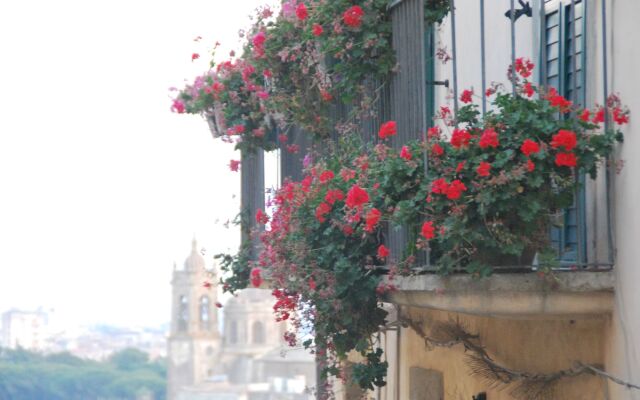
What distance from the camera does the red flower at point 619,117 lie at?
4344mm

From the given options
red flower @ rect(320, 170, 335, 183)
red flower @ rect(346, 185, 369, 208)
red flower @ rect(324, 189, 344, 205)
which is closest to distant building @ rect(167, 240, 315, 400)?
red flower @ rect(320, 170, 335, 183)

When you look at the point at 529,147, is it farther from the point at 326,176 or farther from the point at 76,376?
the point at 76,376

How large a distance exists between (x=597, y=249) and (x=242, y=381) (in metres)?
116

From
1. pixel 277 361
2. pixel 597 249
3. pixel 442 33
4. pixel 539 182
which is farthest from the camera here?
pixel 277 361

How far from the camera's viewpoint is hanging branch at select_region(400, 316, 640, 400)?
4672 mm

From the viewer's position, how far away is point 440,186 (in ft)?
14.6

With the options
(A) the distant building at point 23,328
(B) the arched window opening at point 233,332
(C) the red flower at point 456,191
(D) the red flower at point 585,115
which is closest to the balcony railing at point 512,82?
(D) the red flower at point 585,115

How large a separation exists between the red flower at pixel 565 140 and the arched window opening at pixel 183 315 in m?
112

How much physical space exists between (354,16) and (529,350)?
2.21 meters

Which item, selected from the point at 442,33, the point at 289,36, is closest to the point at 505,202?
the point at 442,33

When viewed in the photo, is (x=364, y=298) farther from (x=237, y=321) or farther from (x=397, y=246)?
(x=237, y=321)

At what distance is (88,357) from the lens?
4840 inches

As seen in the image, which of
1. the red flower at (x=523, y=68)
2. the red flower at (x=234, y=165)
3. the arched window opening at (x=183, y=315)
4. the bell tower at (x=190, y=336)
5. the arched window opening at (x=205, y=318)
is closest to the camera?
the red flower at (x=523, y=68)

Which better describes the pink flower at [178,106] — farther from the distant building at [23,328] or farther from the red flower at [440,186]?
the distant building at [23,328]
